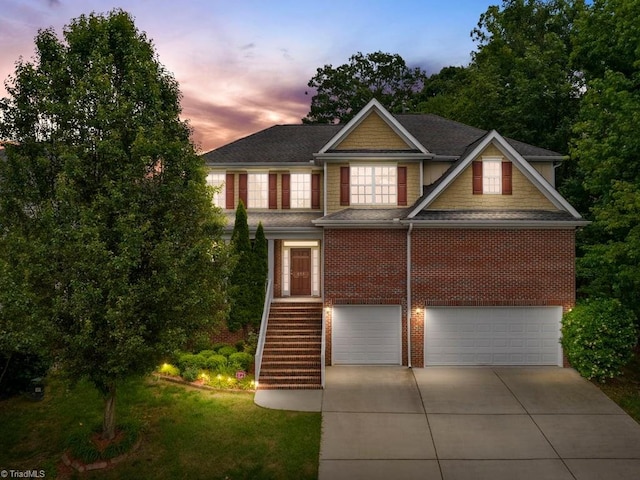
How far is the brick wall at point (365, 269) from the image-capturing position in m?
15.2

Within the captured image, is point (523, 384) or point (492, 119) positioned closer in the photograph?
point (523, 384)

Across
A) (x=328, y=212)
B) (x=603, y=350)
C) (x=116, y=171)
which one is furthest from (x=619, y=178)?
(x=116, y=171)

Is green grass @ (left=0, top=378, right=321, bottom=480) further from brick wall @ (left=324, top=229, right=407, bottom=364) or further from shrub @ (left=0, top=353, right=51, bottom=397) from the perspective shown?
brick wall @ (left=324, top=229, right=407, bottom=364)

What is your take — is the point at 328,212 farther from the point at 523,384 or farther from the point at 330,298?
the point at 523,384

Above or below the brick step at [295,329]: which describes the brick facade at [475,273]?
above

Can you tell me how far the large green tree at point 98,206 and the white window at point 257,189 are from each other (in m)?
9.65

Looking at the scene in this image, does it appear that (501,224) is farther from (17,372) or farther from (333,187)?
(17,372)

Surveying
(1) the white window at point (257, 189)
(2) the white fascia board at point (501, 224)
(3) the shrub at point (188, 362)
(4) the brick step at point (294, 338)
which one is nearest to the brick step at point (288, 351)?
(4) the brick step at point (294, 338)

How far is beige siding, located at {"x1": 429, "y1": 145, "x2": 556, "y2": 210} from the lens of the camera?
1557cm

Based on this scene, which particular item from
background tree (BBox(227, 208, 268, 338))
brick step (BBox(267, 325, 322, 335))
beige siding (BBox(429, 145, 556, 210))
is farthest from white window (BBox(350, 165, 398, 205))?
brick step (BBox(267, 325, 322, 335))

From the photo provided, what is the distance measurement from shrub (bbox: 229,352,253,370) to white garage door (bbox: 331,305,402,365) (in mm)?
3122

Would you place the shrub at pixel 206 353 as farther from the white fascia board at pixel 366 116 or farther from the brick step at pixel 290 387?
the white fascia board at pixel 366 116

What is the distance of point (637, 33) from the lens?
13.4 meters

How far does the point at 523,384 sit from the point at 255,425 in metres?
8.79
